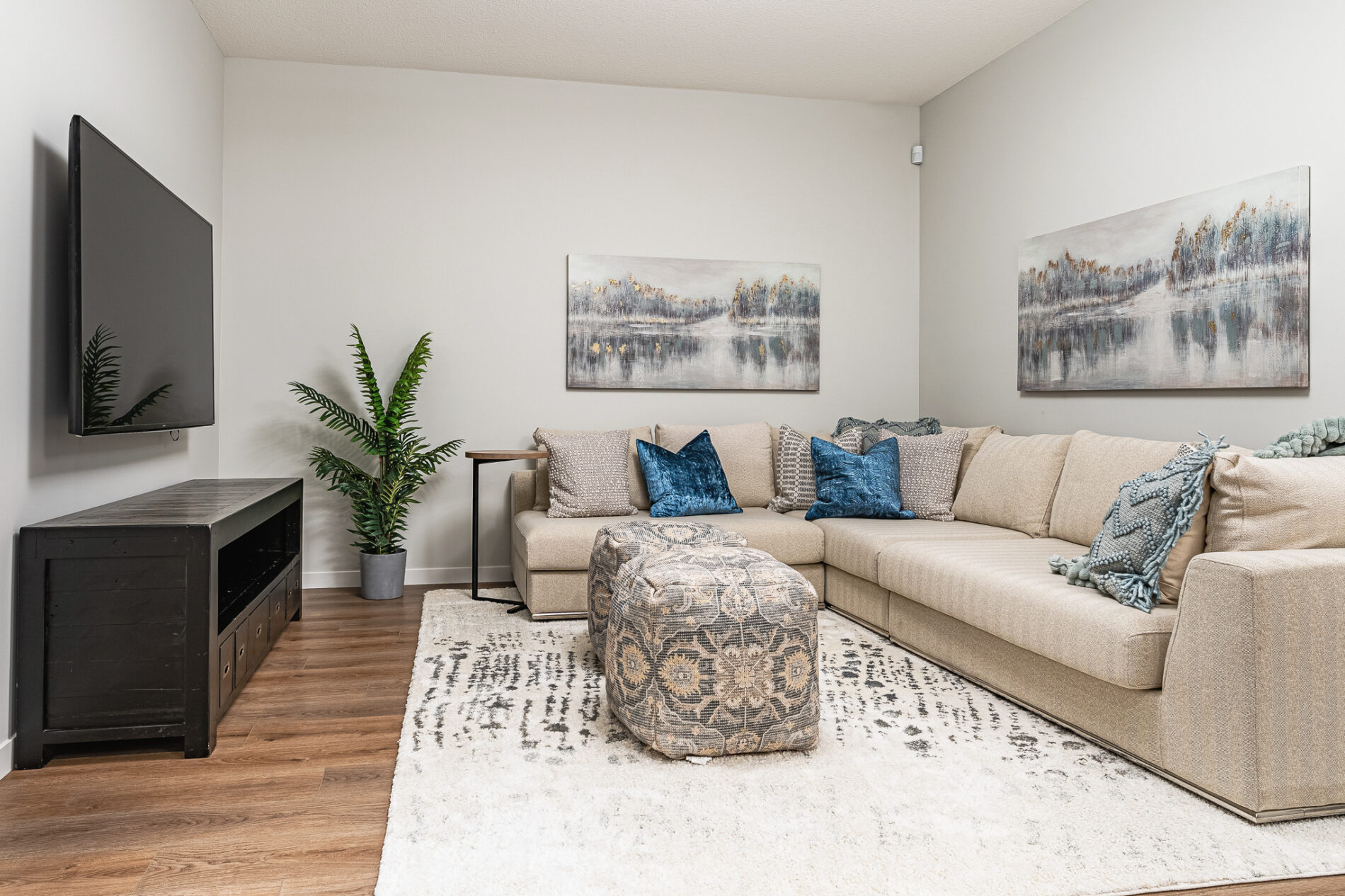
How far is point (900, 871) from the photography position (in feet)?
5.89

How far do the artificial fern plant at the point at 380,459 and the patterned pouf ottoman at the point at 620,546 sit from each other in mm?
1608

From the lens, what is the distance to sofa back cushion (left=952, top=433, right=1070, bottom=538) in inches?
148

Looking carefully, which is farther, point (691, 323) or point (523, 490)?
point (691, 323)

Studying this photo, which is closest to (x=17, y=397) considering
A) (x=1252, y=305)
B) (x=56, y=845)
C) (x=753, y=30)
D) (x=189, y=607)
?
(x=189, y=607)

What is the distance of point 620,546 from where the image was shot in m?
3.11

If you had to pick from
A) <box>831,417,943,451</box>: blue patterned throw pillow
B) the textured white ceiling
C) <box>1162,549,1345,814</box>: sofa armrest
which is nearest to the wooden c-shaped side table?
Answer: <box>831,417,943,451</box>: blue patterned throw pillow

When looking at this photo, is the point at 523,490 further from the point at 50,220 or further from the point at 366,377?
the point at 50,220

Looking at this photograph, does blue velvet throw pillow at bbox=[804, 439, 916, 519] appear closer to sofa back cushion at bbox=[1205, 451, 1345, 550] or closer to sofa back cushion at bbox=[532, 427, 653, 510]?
sofa back cushion at bbox=[532, 427, 653, 510]

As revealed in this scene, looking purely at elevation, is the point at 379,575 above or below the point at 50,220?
below

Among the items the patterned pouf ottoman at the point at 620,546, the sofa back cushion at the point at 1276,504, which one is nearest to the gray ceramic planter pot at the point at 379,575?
the patterned pouf ottoman at the point at 620,546

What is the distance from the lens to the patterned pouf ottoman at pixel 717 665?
92.8 inches

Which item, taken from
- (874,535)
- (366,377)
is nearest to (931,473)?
(874,535)

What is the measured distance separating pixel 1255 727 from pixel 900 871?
0.88 metres

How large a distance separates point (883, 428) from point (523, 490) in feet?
6.28
